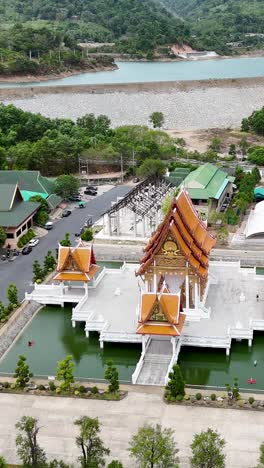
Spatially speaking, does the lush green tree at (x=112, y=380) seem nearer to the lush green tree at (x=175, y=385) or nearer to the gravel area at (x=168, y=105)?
the lush green tree at (x=175, y=385)

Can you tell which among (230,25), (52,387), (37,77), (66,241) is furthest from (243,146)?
(230,25)

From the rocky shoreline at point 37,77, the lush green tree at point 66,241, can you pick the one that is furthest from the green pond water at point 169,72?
the lush green tree at point 66,241

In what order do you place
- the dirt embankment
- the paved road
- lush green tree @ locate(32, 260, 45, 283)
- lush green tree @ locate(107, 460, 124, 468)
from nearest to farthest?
1. lush green tree @ locate(107, 460, 124, 468)
2. lush green tree @ locate(32, 260, 45, 283)
3. the paved road
4. the dirt embankment

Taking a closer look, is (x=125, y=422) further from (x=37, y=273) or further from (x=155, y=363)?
(x=37, y=273)

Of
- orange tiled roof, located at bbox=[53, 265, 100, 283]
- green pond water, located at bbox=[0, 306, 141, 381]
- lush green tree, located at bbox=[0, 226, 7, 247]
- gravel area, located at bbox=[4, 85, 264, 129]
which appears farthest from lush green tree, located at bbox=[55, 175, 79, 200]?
gravel area, located at bbox=[4, 85, 264, 129]

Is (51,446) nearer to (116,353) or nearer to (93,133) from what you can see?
(116,353)

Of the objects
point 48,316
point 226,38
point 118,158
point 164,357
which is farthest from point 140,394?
point 226,38

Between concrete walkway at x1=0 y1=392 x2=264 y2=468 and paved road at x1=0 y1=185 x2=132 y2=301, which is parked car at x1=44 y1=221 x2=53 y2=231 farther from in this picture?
concrete walkway at x1=0 y1=392 x2=264 y2=468
